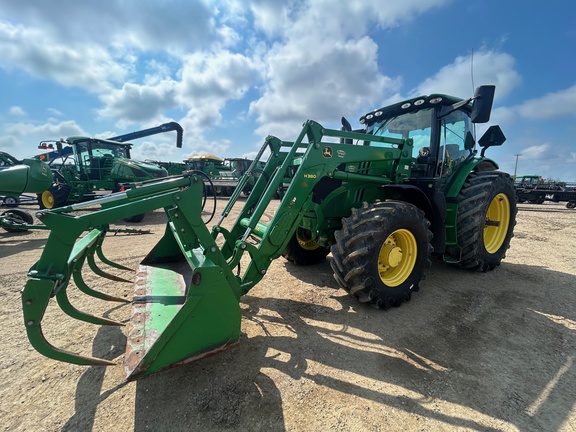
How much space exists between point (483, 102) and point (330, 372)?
356 centimetres

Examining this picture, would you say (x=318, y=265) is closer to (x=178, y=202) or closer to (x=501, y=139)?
(x=178, y=202)

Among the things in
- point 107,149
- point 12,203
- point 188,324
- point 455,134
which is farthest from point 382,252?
point 12,203

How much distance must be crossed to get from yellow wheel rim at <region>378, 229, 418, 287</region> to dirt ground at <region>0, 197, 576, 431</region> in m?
0.37

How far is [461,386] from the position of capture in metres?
2.17

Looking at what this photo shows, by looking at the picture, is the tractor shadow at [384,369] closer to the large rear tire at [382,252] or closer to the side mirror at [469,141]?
the large rear tire at [382,252]

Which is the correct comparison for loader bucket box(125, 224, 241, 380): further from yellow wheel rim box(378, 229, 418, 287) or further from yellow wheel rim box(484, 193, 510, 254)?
yellow wheel rim box(484, 193, 510, 254)

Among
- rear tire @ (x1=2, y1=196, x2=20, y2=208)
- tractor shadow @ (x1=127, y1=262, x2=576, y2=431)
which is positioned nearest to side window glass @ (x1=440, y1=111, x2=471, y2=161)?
tractor shadow @ (x1=127, y1=262, x2=576, y2=431)

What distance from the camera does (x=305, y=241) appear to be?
4.68 metres

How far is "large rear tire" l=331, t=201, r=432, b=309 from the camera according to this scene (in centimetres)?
301

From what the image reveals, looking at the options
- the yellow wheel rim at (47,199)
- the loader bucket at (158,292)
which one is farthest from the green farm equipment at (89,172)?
the loader bucket at (158,292)

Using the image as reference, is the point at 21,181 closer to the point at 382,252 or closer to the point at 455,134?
the point at 382,252

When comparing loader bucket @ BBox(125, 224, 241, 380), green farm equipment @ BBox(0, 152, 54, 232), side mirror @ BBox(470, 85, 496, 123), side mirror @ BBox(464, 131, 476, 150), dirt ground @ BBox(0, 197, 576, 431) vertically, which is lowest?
dirt ground @ BBox(0, 197, 576, 431)

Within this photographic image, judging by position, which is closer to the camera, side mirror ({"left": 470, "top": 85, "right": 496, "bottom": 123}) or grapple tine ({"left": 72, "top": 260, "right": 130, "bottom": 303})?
grapple tine ({"left": 72, "top": 260, "right": 130, "bottom": 303})

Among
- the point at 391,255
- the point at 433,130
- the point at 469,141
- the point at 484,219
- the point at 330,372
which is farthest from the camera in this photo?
the point at 469,141
